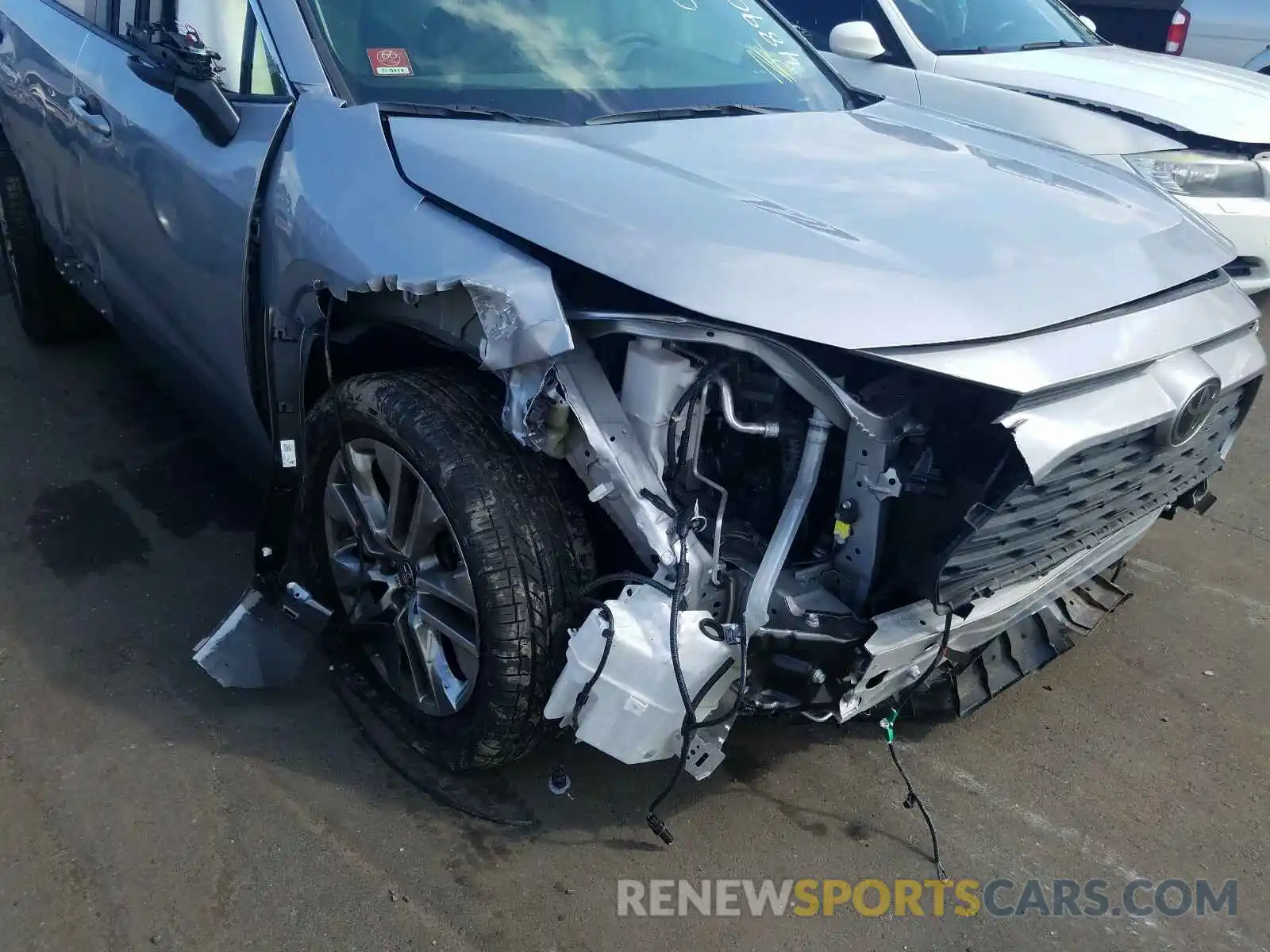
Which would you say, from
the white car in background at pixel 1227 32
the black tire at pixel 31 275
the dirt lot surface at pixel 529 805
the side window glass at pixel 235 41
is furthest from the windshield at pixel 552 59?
the white car in background at pixel 1227 32

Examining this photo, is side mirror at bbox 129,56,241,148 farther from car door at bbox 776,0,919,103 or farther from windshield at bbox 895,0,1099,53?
windshield at bbox 895,0,1099,53

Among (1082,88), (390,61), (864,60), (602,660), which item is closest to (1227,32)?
(1082,88)

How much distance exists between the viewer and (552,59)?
2670mm

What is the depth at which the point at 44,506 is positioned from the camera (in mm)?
3504

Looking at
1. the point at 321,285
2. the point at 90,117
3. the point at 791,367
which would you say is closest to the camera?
the point at 791,367

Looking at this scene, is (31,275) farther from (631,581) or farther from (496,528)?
(631,581)

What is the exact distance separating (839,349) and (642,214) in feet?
1.55

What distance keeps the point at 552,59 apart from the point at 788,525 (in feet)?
4.76

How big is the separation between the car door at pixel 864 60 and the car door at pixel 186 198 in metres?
3.59

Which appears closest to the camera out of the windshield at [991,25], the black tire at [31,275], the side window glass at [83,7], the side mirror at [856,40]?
the side window glass at [83,7]

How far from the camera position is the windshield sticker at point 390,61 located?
2.49 meters

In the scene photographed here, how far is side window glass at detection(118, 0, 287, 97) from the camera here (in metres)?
2.57

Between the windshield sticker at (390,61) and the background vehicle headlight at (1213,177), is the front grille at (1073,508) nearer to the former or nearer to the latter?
the windshield sticker at (390,61)

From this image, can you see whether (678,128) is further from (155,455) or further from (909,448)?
(155,455)
